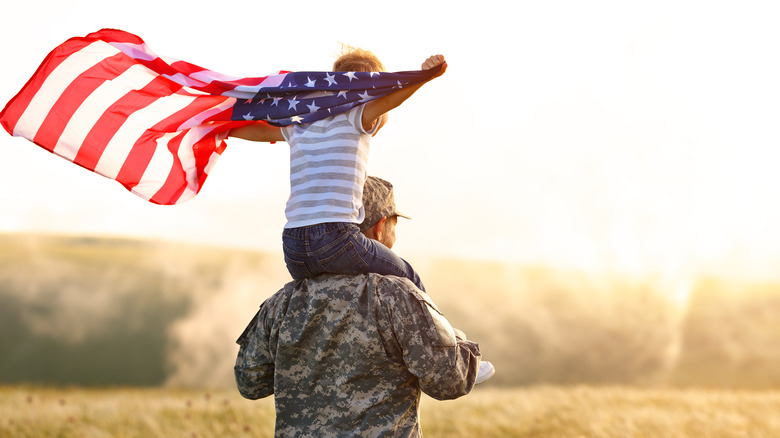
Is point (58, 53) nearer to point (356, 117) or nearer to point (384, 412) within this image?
point (356, 117)

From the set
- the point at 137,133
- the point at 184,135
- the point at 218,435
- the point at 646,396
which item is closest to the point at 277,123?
the point at 184,135

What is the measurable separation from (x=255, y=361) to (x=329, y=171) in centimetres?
124

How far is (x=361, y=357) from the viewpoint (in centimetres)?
387

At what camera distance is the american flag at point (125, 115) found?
4.58 meters

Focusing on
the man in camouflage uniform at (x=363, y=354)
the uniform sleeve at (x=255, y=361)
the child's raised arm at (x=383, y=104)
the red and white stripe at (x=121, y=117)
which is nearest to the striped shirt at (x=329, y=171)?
the child's raised arm at (x=383, y=104)

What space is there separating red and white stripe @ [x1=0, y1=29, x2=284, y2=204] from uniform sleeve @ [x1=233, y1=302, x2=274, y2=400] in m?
1.00

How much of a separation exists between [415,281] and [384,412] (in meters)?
0.71

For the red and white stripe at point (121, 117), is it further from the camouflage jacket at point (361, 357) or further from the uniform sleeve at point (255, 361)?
the camouflage jacket at point (361, 357)

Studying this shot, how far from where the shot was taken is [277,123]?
4113 mm

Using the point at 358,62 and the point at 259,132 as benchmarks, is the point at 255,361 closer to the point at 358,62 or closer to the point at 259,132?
the point at 259,132

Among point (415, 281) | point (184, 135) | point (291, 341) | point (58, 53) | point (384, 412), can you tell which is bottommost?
point (384, 412)

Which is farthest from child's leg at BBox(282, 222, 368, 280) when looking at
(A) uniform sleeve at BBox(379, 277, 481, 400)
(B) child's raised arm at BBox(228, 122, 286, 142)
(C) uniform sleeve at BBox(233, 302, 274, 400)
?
(B) child's raised arm at BBox(228, 122, 286, 142)

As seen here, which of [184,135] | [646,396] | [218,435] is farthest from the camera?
[646,396]

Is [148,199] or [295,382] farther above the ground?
[148,199]
